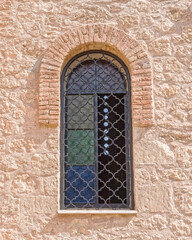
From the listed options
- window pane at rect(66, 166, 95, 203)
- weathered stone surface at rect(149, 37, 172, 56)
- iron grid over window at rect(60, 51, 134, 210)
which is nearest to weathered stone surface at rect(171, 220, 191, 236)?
iron grid over window at rect(60, 51, 134, 210)

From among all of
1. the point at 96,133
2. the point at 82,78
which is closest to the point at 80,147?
the point at 96,133

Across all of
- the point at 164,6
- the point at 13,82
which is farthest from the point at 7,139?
the point at 164,6

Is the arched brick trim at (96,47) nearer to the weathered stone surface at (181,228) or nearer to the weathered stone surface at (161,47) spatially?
the weathered stone surface at (161,47)

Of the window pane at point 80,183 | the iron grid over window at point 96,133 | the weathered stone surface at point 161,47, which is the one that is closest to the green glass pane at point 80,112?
the iron grid over window at point 96,133

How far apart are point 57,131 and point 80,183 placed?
788 millimetres

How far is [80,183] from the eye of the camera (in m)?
3.86

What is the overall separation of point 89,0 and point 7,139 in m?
2.21

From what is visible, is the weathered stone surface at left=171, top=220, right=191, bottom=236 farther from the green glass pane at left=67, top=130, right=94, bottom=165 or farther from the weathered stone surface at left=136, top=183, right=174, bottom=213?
the green glass pane at left=67, top=130, right=94, bottom=165

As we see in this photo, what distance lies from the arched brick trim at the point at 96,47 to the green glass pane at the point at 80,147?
0.41 meters

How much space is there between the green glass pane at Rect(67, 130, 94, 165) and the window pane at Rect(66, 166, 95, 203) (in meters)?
0.10

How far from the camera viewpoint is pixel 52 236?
11.3ft

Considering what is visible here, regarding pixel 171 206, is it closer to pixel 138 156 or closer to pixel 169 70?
pixel 138 156

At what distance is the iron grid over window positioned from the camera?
3.71 meters

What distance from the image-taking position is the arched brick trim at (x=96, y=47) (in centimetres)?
365
